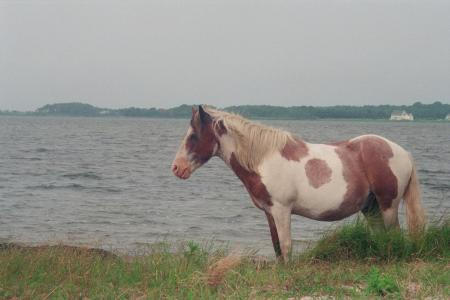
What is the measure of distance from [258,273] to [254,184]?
1.28 metres

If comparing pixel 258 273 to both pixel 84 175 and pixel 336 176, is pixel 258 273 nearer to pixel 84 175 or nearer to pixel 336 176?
pixel 336 176

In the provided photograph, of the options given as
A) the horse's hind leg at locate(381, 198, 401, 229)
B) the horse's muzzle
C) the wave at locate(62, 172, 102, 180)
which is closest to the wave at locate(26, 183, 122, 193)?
the wave at locate(62, 172, 102, 180)

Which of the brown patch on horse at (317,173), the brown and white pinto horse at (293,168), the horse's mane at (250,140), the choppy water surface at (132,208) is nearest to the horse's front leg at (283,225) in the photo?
the brown and white pinto horse at (293,168)

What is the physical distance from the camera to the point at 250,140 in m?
6.66

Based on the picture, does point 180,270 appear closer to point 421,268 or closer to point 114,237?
point 421,268

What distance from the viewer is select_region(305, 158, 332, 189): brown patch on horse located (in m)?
6.56

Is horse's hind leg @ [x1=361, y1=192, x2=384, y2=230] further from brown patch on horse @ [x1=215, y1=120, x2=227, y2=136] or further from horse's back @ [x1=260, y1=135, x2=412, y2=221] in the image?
brown patch on horse @ [x1=215, y1=120, x2=227, y2=136]

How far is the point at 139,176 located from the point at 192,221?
12176 millimetres

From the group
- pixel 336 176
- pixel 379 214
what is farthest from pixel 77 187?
pixel 336 176

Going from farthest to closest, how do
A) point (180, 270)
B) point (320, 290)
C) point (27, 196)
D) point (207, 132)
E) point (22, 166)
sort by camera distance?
point (22, 166) → point (27, 196) → point (207, 132) → point (180, 270) → point (320, 290)

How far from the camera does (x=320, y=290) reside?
16.3ft

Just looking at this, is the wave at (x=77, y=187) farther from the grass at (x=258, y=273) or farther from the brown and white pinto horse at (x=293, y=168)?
the brown and white pinto horse at (x=293, y=168)

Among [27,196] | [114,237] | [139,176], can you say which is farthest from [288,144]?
[139,176]

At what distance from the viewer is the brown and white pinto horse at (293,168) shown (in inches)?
257
